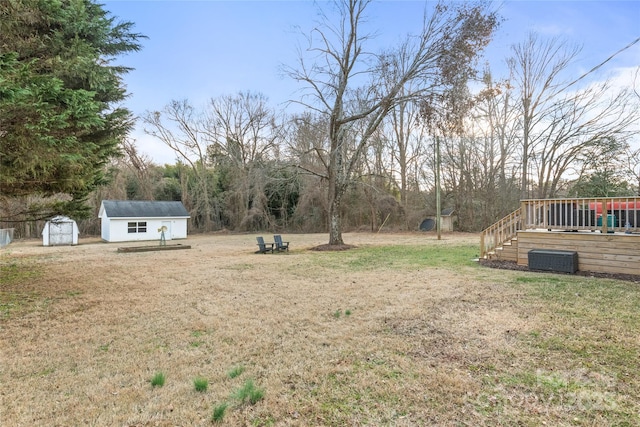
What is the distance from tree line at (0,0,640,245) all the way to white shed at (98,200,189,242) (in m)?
2.05

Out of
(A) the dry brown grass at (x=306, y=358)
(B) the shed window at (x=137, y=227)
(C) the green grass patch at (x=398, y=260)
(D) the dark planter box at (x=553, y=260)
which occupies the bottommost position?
(A) the dry brown grass at (x=306, y=358)

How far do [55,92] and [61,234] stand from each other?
1864 centimetres

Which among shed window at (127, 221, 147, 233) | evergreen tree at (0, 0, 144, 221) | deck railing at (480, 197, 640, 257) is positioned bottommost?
shed window at (127, 221, 147, 233)

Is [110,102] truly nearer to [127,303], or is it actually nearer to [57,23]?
[57,23]

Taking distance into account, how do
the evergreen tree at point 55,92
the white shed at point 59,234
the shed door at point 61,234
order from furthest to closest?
the shed door at point 61,234, the white shed at point 59,234, the evergreen tree at point 55,92

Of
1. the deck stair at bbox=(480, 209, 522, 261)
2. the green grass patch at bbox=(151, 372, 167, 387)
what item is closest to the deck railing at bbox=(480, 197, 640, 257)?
the deck stair at bbox=(480, 209, 522, 261)

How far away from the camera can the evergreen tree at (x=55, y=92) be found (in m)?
3.67

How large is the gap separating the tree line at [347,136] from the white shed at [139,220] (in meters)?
2.05

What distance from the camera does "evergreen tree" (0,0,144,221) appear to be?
3668 millimetres

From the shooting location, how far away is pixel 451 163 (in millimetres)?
22734

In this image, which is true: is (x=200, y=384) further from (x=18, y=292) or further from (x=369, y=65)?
(x=369, y=65)

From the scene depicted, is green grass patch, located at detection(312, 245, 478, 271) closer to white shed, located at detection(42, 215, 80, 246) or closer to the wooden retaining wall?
the wooden retaining wall

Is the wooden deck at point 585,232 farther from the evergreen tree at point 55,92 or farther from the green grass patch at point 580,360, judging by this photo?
the evergreen tree at point 55,92

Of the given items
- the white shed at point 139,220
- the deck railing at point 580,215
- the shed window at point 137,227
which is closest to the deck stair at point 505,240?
the deck railing at point 580,215
